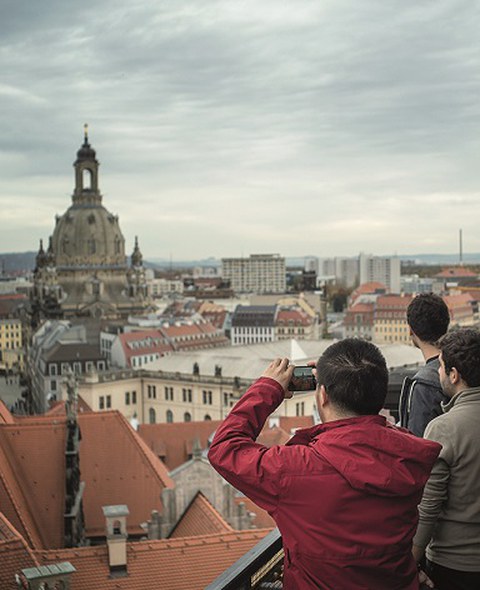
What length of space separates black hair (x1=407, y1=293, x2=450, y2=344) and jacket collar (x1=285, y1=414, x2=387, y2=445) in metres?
1.31

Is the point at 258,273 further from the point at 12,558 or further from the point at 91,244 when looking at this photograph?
the point at 12,558

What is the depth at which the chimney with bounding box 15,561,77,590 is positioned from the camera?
303 inches

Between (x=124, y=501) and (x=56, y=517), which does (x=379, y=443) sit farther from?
(x=124, y=501)

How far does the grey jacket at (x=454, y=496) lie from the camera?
274 cm

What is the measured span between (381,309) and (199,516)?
208ft

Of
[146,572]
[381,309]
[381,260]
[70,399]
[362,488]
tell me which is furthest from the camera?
[381,260]

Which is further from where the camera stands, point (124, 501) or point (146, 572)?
point (124, 501)

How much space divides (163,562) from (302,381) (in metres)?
7.43

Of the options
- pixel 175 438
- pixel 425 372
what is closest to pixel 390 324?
pixel 175 438

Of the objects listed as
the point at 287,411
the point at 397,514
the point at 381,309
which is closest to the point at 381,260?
the point at 381,309

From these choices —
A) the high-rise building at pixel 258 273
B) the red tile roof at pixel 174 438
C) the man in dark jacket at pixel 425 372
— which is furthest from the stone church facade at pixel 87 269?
the high-rise building at pixel 258 273

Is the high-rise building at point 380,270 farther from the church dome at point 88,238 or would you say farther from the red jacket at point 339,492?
the red jacket at point 339,492

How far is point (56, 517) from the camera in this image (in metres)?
12.4

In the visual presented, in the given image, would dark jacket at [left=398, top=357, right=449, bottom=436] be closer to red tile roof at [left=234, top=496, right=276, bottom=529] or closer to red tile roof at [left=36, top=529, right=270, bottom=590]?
red tile roof at [left=36, top=529, right=270, bottom=590]
